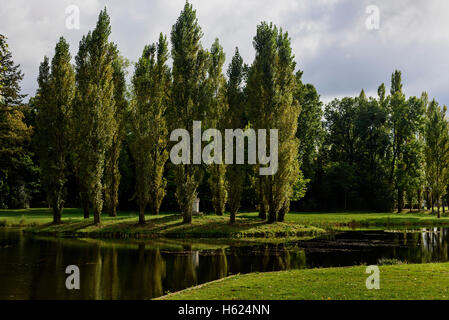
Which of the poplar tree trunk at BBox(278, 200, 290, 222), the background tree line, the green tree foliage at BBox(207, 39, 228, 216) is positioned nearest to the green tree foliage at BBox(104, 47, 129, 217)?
the background tree line

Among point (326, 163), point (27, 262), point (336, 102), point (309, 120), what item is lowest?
point (27, 262)

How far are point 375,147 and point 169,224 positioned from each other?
45.0 meters

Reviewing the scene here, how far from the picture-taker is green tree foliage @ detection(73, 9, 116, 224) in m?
33.3

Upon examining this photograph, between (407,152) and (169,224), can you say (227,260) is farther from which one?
(407,152)

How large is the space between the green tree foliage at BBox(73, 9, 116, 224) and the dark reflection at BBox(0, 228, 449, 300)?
622cm

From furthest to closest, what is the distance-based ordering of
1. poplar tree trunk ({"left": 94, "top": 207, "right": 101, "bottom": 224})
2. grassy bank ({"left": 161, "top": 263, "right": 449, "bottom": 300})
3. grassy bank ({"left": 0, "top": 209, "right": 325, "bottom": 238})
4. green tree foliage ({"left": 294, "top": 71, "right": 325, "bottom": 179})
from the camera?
1. green tree foliage ({"left": 294, "top": 71, "right": 325, "bottom": 179})
2. poplar tree trunk ({"left": 94, "top": 207, "right": 101, "bottom": 224})
3. grassy bank ({"left": 0, "top": 209, "right": 325, "bottom": 238})
4. grassy bank ({"left": 161, "top": 263, "right": 449, "bottom": 300})

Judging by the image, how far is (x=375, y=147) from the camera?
66750mm

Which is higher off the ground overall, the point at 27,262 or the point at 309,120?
the point at 309,120

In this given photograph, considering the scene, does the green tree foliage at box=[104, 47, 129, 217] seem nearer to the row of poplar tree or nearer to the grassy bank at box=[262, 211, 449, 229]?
the row of poplar tree

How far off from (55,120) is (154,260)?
2137 centimetres

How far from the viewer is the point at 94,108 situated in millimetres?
33531

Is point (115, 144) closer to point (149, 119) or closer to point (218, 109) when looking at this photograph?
point (149, 119)
